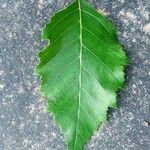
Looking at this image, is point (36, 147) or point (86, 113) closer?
point (86, 113)

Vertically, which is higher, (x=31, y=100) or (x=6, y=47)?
(x=6, y=47)

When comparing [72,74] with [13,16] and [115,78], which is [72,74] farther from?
[13,16]

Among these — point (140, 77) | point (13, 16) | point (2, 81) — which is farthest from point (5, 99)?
point (140, 77)
